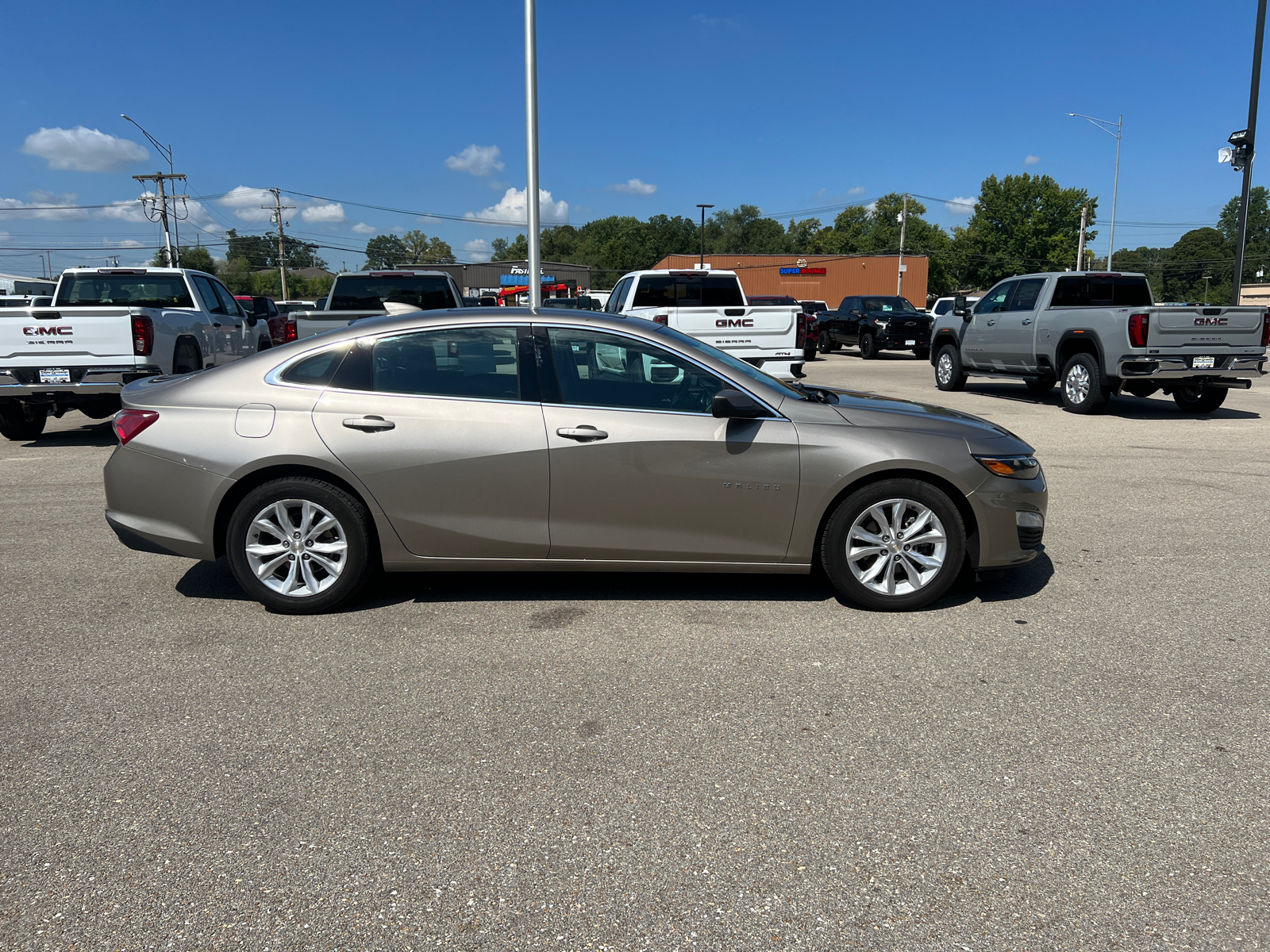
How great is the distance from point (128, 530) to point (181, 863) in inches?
107

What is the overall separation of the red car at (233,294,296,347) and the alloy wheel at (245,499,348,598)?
8423mm

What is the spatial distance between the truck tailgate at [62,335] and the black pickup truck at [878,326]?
21.7m

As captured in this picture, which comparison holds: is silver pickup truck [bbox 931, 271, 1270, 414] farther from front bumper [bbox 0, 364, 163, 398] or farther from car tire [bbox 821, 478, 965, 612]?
front bumper [bbox 0, 364, 163, 398]

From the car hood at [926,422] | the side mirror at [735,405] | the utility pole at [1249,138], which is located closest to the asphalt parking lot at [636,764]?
the car hood at [926,422]

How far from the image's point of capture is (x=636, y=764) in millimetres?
3303

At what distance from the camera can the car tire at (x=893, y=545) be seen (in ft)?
15.6

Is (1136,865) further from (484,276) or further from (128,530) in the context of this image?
(484,276)

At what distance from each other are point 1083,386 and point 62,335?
1313cm

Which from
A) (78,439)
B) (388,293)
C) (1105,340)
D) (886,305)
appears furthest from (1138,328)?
(886,305)

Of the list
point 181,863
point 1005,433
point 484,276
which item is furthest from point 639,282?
point 484,276

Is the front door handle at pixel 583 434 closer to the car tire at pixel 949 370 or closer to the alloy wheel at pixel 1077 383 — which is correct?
the alloy wheel at pixel 1077 383

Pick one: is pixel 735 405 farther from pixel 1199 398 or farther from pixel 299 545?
pixel 1199 398

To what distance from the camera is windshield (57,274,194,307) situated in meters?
12.2

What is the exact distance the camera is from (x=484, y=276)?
326 ft
